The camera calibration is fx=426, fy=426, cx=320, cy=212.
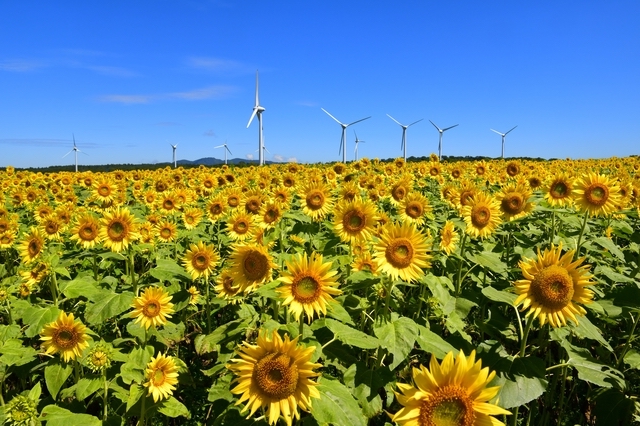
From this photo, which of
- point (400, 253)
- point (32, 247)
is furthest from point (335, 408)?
point (32, 247)

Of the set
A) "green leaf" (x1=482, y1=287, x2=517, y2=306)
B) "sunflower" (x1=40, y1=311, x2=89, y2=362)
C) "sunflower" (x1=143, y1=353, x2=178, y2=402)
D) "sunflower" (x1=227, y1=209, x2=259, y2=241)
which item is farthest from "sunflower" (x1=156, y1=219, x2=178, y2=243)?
"green leaf" (x1=482, y1=287, x2=517, y2=306)

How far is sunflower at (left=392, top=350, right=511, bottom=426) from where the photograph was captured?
6.43 ft

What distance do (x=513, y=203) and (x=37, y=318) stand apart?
553cm

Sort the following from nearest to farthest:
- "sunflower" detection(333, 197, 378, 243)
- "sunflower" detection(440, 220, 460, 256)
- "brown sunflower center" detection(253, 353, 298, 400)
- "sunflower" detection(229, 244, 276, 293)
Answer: "brown sunflower center" detection(253, 353, 298, 400) → "sunflower" detection(229, 244, 276, 293) → "sunflower" detection(333, 197, 378, 243) → "sunflower" detection(440, 220, 460, 256)

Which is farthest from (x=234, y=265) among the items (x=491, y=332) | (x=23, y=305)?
(x=23, y=305)

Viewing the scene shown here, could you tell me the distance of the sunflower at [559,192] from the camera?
5.80m

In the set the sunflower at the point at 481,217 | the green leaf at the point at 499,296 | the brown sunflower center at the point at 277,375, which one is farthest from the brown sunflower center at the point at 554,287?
the sunflower at the point at 481,217

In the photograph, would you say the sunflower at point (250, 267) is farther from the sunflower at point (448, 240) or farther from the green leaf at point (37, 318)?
the sunflower at point (448, 240)

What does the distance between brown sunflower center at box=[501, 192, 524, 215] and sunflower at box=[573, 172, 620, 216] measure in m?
0.70

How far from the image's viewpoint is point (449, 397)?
1.98 metres

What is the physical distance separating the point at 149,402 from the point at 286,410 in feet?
5.88

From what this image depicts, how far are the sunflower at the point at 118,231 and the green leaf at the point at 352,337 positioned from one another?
329 cm

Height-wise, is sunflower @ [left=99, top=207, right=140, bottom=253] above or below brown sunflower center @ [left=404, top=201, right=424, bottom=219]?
below

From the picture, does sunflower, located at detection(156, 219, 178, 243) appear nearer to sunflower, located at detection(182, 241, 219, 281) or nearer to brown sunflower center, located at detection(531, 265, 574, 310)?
sunflower, located at detection(182, 241, 219, 281)
